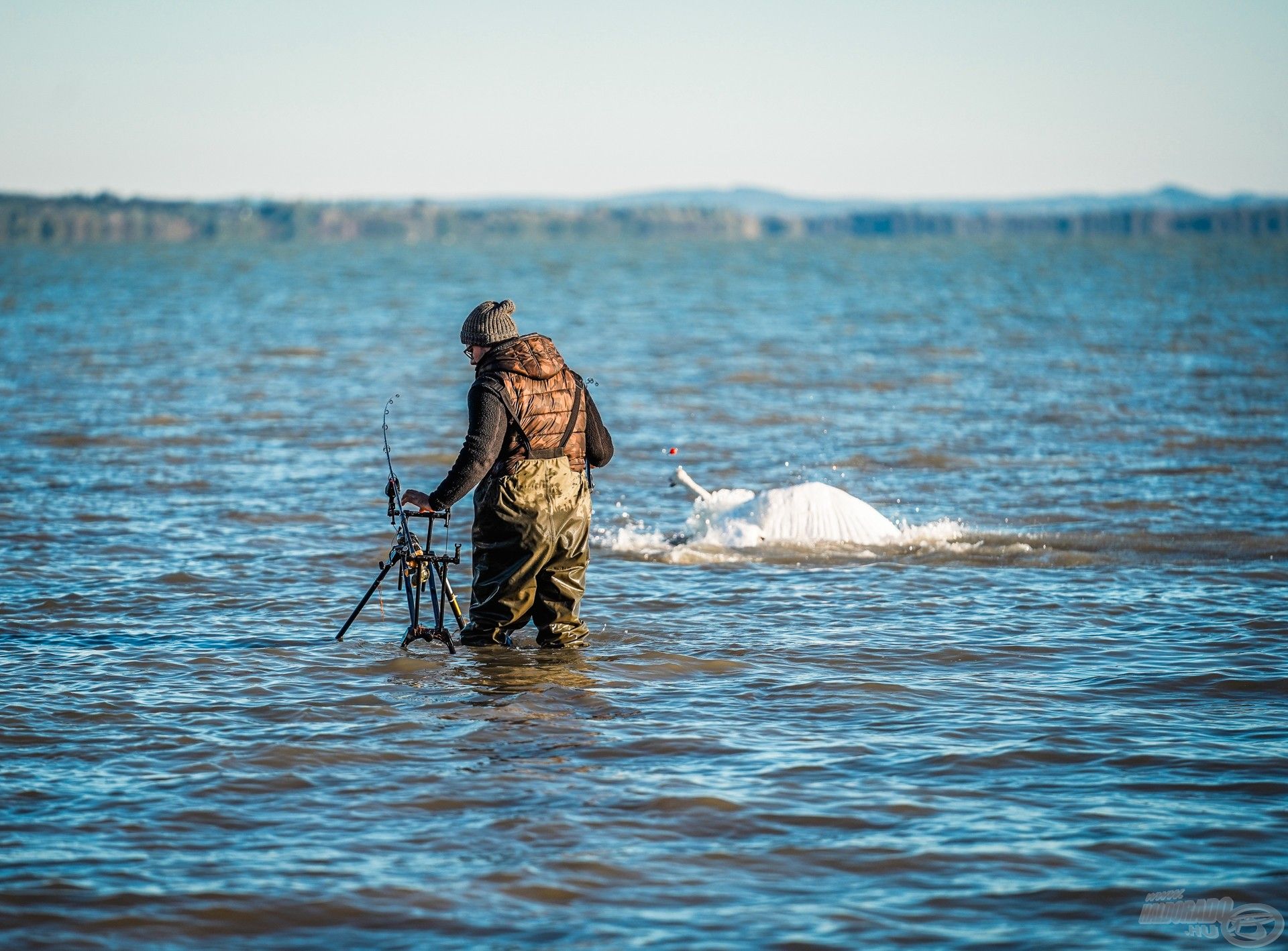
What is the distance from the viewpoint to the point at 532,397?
834 cm

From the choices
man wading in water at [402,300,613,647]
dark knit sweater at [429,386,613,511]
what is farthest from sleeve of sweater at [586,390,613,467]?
dark knit sweater at [429,386,613,511]

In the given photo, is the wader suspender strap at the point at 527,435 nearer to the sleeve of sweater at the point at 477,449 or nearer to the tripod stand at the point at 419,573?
the sleeve of sweater at the point at 477,449

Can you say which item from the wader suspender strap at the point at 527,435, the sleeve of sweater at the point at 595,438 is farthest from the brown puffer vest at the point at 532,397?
the sleeve of sweater at the point at 595,438

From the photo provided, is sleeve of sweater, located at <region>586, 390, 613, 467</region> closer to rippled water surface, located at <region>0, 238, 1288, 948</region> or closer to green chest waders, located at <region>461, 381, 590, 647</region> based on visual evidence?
green chest waders, located at <region>461, 381, 590, 647</region>

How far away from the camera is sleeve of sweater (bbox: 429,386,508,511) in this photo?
8141 mm

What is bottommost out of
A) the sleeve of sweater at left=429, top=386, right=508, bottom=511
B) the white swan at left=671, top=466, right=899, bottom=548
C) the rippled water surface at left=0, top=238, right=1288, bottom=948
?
the rippled water surface at left=0, top=238, right=1288, bottom=948

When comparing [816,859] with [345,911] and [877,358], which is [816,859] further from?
[877,358]

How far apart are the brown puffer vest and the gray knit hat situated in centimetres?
7

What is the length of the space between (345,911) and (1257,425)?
18.2m

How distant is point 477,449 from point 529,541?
27.2 inches

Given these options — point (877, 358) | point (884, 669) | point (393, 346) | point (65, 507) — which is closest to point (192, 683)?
point (884, 669)

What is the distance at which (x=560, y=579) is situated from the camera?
876 cm

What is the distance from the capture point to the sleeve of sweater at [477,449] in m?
8.14

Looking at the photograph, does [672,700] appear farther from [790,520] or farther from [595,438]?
[790,520]
